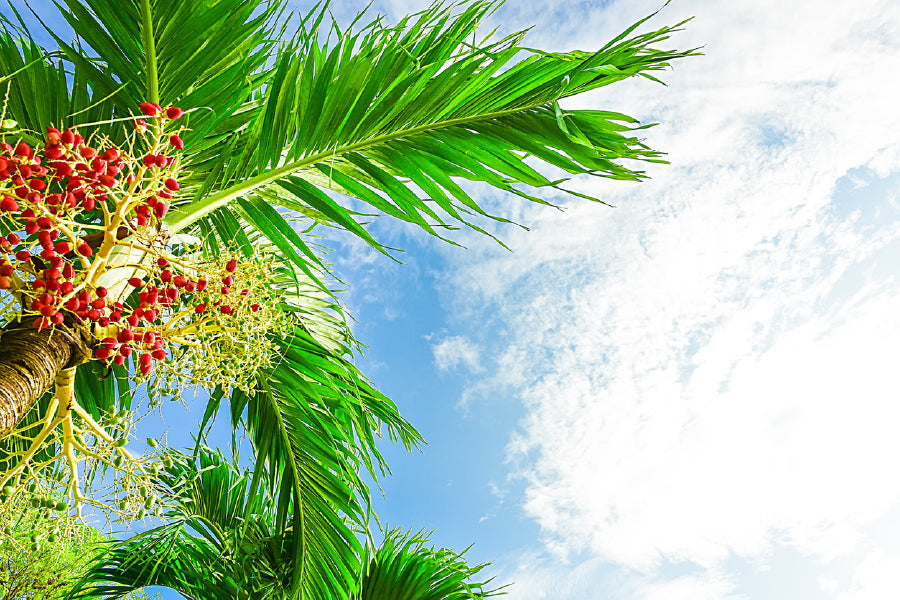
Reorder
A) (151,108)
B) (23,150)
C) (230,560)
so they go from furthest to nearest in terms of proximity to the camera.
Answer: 1. (230,560)
2. (151,108)
3. (23,150)

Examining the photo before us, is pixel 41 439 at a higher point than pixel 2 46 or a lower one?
lower

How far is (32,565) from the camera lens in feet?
19.4

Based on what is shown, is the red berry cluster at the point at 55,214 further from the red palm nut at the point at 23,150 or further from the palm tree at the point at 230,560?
the palm tree at the point at 230,560

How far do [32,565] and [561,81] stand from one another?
22.3 ft

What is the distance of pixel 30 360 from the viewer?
1.19m

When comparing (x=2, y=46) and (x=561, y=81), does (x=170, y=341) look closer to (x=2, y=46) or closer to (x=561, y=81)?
(x=2, y=46)

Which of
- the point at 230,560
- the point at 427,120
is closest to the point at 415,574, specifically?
the point at 230,560

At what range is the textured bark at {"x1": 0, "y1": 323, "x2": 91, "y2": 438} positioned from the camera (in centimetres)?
115

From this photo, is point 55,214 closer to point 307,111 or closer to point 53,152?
point 53,152

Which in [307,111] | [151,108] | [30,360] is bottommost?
[30,360]

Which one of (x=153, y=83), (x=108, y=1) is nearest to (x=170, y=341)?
(x=153, y=83)

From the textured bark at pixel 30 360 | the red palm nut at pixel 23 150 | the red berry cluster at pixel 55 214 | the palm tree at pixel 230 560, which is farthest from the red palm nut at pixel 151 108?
the palm tree at pixel 230 560

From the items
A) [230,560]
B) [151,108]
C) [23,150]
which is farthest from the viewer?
[230,560]

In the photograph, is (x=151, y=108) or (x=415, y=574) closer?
(x=151, y=108)
